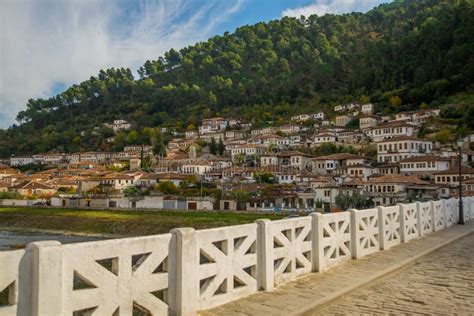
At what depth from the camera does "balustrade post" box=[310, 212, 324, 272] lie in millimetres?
8438

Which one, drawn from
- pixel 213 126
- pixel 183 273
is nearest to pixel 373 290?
pixel 183 273

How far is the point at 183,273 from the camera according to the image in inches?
218

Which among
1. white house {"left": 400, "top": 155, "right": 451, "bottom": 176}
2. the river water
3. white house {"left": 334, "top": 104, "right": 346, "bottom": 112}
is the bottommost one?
the river water

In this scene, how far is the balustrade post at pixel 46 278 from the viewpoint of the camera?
13.5 feet

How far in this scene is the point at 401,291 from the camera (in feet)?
25.2

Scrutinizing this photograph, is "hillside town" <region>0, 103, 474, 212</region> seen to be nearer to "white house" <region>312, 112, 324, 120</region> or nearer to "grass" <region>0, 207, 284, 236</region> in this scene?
"white house" <region>312, 112, 324, 120</region>

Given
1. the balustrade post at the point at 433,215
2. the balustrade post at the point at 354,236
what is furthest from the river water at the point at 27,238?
the balustrade post at the point at 354,236

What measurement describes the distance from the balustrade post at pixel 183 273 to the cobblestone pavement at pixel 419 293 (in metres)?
1.90

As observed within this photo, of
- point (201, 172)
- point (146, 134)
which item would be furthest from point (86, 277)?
point (146, 134)

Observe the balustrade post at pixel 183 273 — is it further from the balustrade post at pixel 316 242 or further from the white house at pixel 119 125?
the white house at pixel 119 125

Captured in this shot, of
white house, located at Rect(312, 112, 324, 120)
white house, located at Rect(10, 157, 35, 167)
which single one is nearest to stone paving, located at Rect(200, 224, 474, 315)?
white house, located at Rect(312, 112, 324, 120)

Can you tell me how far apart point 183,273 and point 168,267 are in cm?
21

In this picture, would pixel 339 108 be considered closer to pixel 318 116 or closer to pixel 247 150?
pixel 318 116

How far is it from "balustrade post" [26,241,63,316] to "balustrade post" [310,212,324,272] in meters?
5.18
